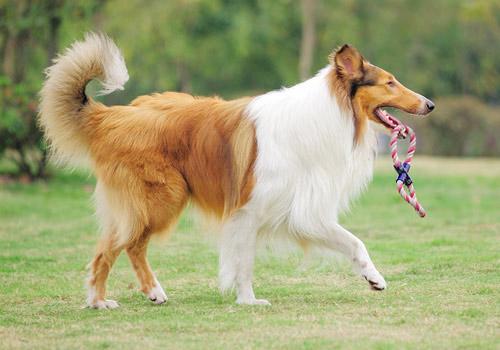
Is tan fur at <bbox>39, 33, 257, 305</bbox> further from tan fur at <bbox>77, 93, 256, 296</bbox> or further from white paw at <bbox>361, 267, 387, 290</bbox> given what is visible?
white paw at <bbox>361, 267, 387, 290</bbox>

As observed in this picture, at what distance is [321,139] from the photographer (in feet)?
27.6

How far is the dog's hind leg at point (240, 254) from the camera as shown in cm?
841

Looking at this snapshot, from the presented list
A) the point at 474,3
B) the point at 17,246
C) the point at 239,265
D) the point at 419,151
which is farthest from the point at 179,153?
the point at 474,3

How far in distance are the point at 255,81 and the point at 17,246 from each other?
3928 cm

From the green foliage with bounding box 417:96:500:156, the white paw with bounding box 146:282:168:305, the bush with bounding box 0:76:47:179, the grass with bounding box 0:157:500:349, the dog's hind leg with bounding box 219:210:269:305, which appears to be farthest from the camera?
the green foliage with bounding box 417:96:500:156

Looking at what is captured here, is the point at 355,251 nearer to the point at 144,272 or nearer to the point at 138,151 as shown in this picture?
the point at 144,272

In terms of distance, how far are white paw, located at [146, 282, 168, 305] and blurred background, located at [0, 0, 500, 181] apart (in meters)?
23.3

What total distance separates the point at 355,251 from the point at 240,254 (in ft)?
3.33

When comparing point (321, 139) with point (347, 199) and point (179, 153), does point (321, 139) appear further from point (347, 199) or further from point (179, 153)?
point (179, 153)

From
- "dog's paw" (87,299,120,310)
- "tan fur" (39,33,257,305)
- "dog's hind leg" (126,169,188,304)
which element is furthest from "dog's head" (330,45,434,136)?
"dog's paw" (87,299,120,310)

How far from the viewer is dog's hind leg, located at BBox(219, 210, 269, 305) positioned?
8.41 metres

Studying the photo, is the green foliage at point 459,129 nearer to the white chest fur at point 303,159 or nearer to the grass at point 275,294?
the grass at point 275,294

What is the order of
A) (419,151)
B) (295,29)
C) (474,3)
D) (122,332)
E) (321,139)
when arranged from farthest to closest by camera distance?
(295,29) → (474,3) → (419,151) → (321,139) → (122,332)

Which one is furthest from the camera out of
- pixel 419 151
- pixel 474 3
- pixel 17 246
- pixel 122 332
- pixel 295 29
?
pixel 295 29
